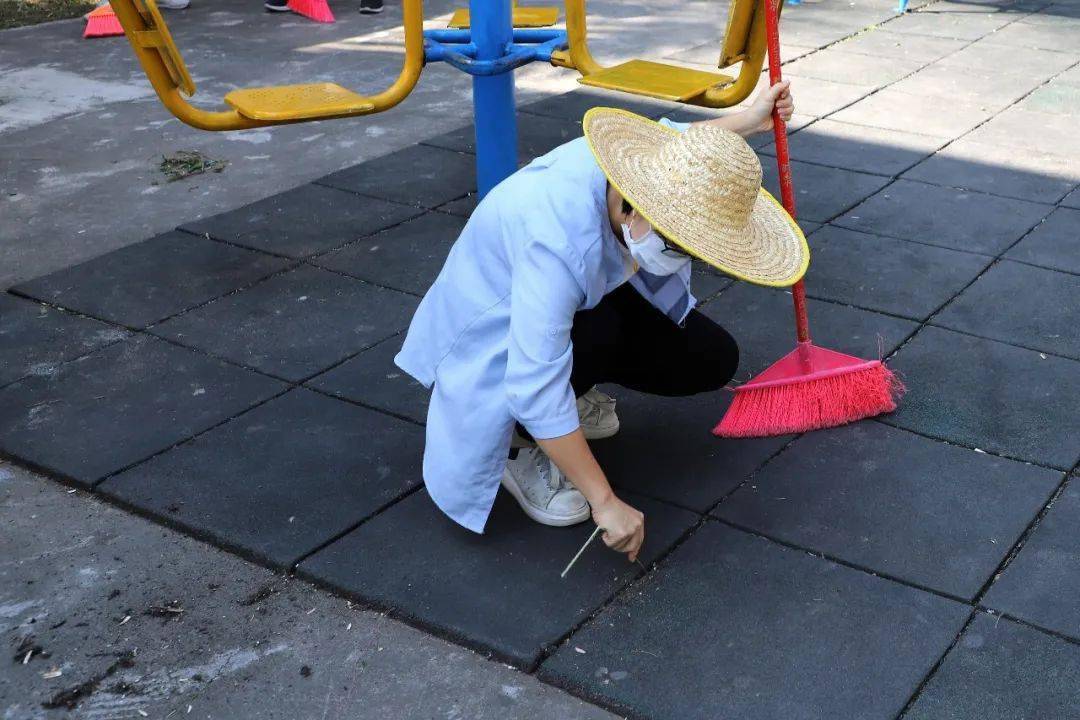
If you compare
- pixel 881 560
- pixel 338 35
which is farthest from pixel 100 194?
pixel 881 560

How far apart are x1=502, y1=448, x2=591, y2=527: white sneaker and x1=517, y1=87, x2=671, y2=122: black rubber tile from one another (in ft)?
9.89

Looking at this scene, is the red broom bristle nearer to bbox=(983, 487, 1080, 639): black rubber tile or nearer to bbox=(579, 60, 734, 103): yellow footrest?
bbox=(983, 487, 1080, 639): black rubber tile

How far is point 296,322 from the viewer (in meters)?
3.63

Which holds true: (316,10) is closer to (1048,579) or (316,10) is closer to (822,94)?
(822,94)

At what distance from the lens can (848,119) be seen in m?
5.41

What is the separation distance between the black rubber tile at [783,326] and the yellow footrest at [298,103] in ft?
4.24

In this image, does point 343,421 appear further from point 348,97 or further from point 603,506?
point 348,97

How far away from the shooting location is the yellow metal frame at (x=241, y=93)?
3.50 meters

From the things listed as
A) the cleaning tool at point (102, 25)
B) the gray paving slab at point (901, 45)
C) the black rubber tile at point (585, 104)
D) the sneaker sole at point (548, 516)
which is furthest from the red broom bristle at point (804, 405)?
the cleaning tool at point (102, 25)

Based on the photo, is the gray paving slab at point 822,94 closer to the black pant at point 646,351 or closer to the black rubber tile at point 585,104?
the black rubber tile at point 585,104

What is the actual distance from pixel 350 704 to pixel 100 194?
3152 millimetres

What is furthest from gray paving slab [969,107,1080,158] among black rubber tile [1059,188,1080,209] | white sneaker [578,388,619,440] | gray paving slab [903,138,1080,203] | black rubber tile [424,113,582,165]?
white sneaker [578,388,619,440]

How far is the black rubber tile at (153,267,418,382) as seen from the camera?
3.42 meters

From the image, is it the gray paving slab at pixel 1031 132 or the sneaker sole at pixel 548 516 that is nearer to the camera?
the sneaker sole at pixel 548 516
